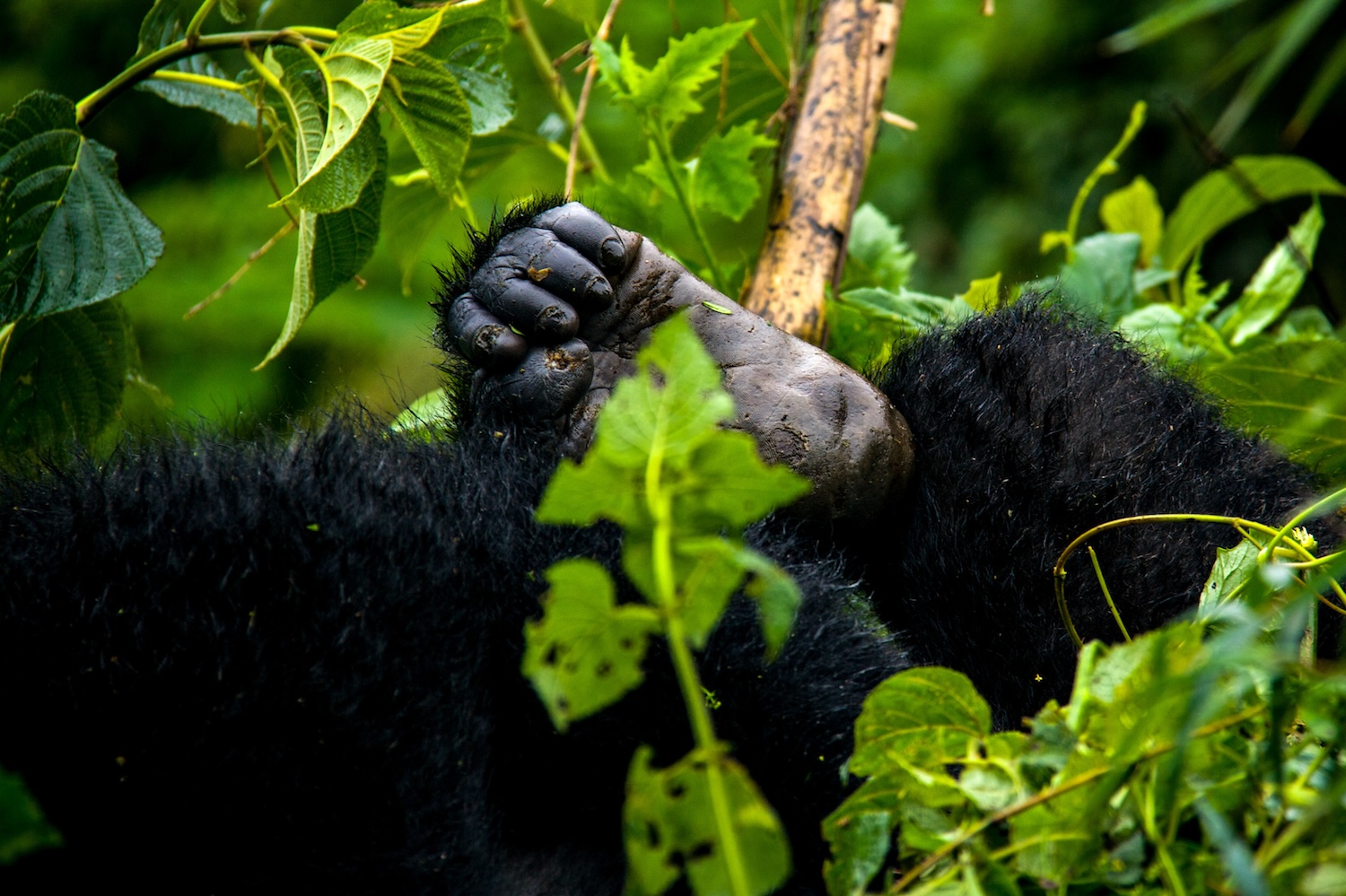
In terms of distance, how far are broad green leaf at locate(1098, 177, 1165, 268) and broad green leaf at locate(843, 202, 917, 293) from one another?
1.25 ft

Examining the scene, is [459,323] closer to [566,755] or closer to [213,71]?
[566,755]

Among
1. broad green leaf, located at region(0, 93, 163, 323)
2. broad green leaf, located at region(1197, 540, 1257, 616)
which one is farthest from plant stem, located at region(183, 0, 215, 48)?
broad green leaf, located at region(1197, 540, 1257, 616)

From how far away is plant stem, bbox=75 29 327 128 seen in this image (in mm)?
930

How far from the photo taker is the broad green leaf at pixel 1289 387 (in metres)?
0.95

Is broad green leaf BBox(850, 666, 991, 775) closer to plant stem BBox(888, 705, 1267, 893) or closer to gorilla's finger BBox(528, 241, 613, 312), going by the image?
plant stem BBox(888, 705, 1267, 893)

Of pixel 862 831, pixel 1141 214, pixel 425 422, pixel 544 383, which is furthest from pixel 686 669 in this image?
pixel 1141 214

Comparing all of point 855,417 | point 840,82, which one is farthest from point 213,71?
point 855,417

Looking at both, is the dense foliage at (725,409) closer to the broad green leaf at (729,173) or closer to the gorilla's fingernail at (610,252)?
the broad green leaf at (729,173)

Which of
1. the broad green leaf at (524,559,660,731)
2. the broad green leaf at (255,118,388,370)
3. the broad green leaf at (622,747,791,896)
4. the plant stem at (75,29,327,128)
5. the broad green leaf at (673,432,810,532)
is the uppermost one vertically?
the plant stem at (75,29,327,128)

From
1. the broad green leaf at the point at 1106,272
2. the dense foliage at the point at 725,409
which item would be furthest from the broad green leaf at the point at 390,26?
the broad green leaf at the point at 1106,272

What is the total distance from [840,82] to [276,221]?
2881 mm

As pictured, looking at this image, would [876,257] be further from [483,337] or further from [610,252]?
[483,337]

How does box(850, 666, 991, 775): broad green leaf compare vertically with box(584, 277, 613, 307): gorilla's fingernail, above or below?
below

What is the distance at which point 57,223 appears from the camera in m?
0.91
